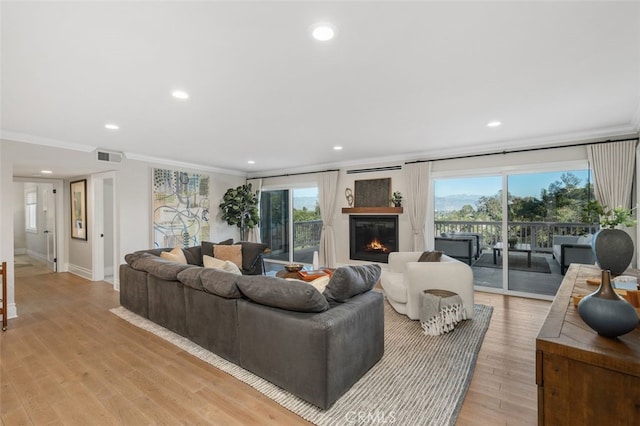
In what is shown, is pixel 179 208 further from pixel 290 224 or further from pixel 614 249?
pixel 614 249

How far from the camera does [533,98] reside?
276 cm

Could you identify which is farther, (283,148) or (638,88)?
(283,148)

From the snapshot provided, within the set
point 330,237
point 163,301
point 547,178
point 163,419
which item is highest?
point 547,178

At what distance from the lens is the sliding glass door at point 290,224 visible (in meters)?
6.88

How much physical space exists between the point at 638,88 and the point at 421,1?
257cm

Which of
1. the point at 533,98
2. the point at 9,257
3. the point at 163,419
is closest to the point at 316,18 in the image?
the point at 533,98

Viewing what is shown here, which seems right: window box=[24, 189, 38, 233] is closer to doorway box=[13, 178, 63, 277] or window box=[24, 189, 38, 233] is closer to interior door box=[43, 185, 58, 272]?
doorway box=[13, 178, 63, 277]

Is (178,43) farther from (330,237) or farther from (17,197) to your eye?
(17,197)

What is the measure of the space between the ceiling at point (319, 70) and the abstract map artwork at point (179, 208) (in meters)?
1.73

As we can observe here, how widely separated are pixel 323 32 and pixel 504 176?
415 cm

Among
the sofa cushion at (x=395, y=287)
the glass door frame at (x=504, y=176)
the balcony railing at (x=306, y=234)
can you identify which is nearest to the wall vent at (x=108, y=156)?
the balcony railing at (x=306, y=234)

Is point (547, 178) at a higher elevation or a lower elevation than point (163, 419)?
higher

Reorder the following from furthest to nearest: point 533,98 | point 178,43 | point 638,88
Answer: point 533,98 → point 638,88 → point 178,43

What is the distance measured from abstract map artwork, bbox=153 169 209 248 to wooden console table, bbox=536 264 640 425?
19.8 feet
